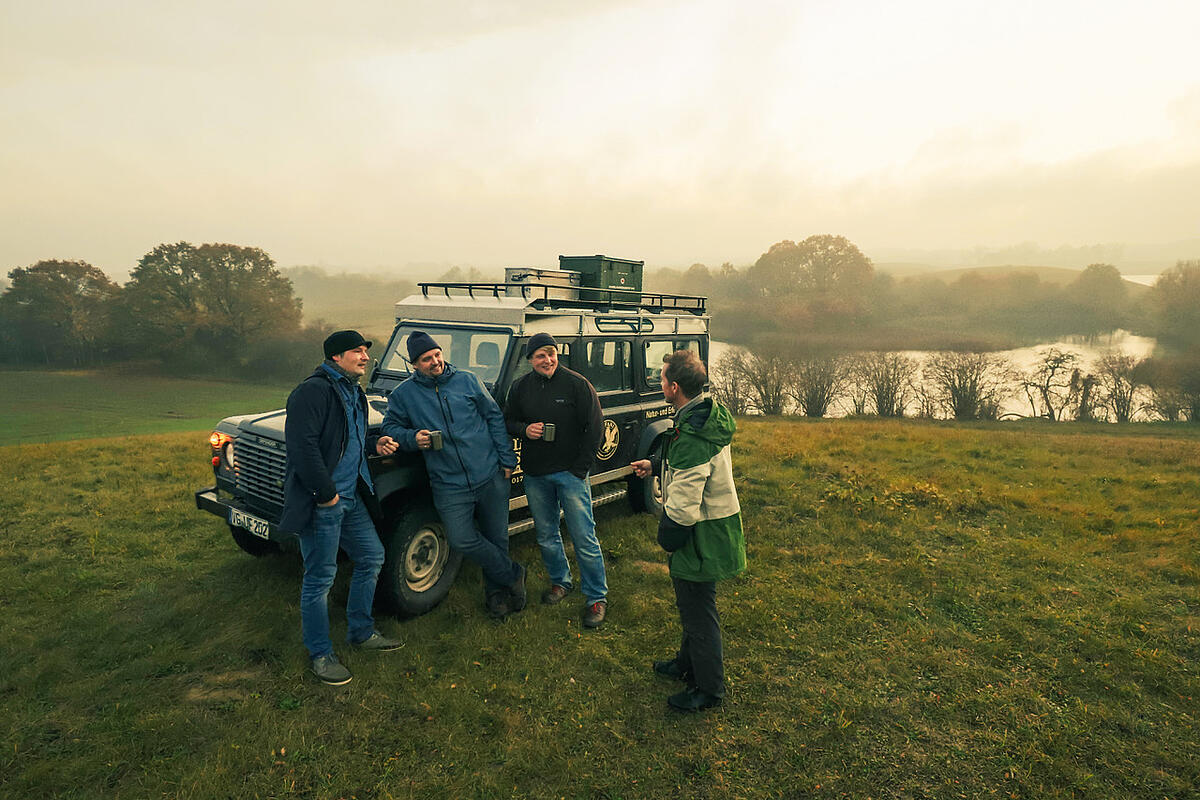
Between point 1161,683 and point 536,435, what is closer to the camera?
point 1161,683

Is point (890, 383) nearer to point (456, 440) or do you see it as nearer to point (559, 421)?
point (559, 421)

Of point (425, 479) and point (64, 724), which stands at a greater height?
point (425, 479)

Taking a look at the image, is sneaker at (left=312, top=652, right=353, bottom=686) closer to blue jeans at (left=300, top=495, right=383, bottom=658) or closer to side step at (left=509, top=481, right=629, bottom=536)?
blue jeans at (left=300, top=495, right=383, bottom=658)

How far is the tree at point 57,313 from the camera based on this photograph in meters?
30.5

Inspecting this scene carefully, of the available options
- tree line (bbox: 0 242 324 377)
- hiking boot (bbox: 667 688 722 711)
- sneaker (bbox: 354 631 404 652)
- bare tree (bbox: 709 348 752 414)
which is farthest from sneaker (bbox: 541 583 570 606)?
tree line (bbox: 0 242 324 377)

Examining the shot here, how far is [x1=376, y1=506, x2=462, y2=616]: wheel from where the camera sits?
457cm

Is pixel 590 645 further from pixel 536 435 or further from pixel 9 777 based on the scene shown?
pixel 9 777

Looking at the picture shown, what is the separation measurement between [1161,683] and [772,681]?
9.27 feet

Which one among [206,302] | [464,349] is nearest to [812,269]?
[206,302]

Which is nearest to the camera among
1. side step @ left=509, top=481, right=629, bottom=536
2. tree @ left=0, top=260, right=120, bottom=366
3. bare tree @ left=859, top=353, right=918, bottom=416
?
side step @ left=509, top=481, right=629, bottom=536

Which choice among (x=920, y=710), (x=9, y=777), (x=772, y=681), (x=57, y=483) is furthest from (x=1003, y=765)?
(x=57, y=483)

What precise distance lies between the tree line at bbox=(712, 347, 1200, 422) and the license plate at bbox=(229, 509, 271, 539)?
91.0 ft

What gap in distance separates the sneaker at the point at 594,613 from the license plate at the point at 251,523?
257 centimetres

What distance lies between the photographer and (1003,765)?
11.1ft
